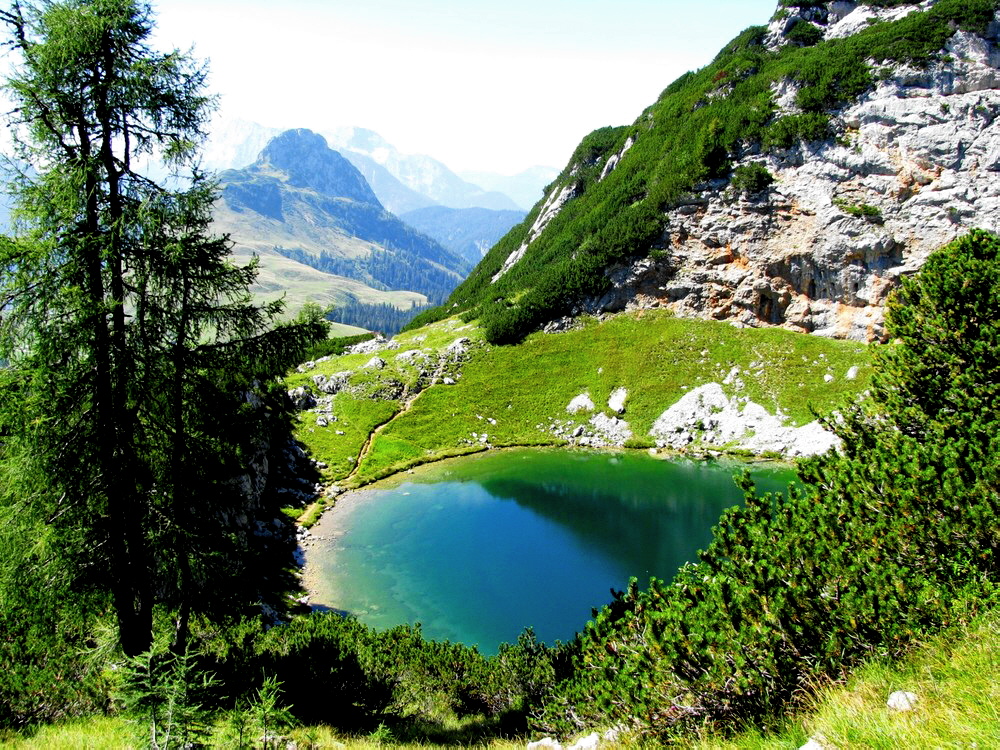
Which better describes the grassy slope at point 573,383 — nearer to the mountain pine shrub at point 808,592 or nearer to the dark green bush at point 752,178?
the dark green bush at point 752,178

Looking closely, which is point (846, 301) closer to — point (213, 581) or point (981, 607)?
point (981, 607)

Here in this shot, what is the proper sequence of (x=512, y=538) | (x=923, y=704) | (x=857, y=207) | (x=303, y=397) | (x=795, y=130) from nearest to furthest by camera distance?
(x=923, y=704) → (x=512, y=538) → (x=857, y=207) → (x=303, y=397) → (x=795, y=130)

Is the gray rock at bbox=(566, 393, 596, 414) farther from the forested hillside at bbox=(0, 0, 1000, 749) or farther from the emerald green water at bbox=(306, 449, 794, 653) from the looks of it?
the forested hillside at bbox=(0, 0, 1000, 749)

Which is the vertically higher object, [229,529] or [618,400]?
[229,529]

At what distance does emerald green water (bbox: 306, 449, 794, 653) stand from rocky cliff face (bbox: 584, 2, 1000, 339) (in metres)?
25.3

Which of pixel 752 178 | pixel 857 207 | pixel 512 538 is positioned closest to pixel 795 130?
pixel 752 178

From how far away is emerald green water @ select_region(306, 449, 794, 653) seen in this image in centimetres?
2933

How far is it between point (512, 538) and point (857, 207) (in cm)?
5438

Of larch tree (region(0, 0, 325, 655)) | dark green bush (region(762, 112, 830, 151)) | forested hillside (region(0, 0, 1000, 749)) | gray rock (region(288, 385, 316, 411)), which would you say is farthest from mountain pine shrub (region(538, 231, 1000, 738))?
dark green bush (region(762, 112, 830, 151))

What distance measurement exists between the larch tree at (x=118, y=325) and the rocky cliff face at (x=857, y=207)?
2579 inches

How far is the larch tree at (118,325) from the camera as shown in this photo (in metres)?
9.32

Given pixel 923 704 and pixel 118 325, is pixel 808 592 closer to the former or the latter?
pixel 923 704

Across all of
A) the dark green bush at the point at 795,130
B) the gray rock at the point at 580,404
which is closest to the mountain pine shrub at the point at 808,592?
the gray rock at the point at 580,404

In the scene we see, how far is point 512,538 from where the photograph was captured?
39062 millimetres
